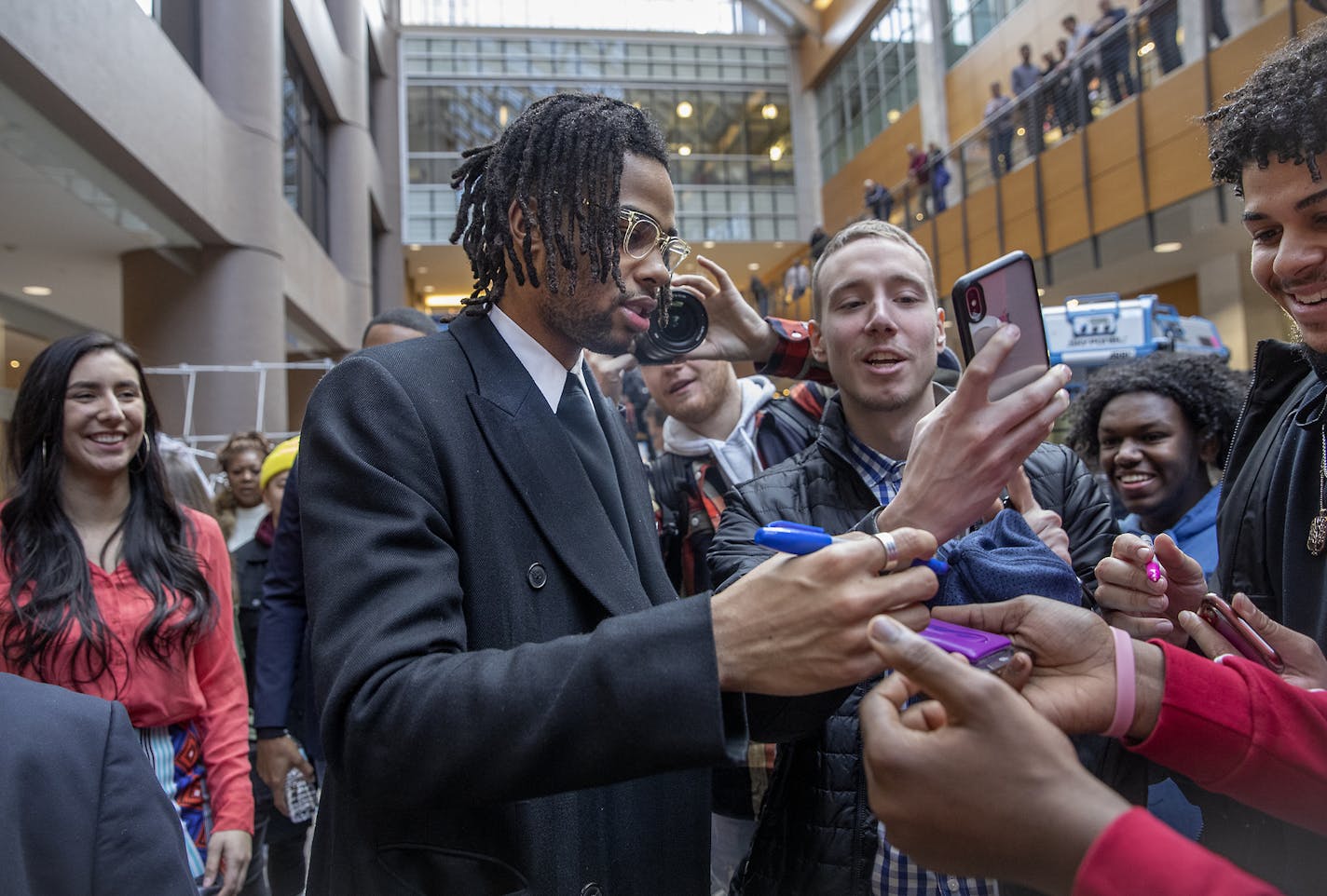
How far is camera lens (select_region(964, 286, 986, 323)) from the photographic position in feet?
4.74

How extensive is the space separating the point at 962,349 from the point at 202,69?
12.0m

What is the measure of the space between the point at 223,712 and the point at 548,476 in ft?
5.91

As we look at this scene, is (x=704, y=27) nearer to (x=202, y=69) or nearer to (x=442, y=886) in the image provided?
(x=202, y=69)

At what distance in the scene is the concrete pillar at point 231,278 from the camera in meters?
10.8

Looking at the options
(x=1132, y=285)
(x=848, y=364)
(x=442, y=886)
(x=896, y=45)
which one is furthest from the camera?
(x=896, y=45)

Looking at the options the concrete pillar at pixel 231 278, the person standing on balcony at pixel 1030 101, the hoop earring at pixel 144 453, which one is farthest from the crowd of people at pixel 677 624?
the person standing on balcony at pixel 1030 101

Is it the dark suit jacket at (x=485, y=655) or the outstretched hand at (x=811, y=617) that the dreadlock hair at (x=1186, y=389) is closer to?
the dark suit jacket at (x=485, y=655)

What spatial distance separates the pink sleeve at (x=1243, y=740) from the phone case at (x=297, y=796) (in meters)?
2.74

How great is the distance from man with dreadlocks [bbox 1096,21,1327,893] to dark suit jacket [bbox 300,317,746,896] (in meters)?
0.94

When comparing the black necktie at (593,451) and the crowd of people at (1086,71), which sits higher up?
the crowd of people at (1086,71)

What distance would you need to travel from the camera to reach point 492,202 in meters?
1.77

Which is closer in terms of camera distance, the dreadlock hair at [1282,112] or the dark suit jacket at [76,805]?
the dark suit jacket at [76,805]

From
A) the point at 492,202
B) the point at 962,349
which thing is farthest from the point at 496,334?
the point at 962,349

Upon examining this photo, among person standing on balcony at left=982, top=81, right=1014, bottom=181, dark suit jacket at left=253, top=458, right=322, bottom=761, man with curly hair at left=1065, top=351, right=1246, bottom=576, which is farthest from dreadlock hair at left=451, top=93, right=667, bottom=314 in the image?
person standing on balcony at left=982, top=81, right=1014, bottom=181
